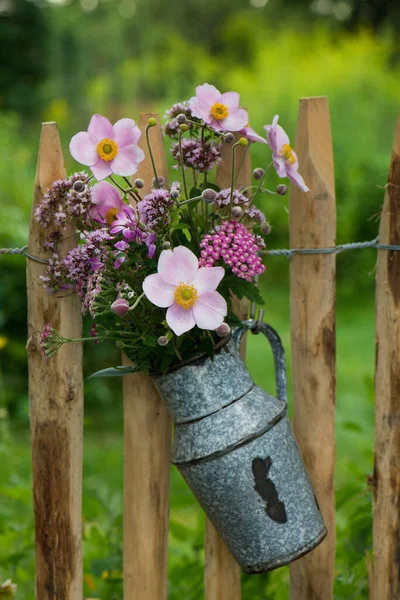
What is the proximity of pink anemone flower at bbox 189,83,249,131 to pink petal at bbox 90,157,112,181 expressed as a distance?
18 centimetres

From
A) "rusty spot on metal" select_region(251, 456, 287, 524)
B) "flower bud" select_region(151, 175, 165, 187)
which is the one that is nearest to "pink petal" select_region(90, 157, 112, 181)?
"flower bud" select_region(151, 175, 165, 187)

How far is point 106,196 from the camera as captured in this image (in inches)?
55.6

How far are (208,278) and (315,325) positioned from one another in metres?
0.45

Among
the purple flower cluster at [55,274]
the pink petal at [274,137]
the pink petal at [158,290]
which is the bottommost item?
the pink petal at [158,290]

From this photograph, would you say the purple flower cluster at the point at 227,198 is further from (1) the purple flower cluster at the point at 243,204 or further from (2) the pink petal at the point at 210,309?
(2) the pink petal at the point at 210,309

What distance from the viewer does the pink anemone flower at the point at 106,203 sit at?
141 cm

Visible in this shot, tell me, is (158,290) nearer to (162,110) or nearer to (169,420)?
(169,420)

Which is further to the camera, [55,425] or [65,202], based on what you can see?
[55,425]

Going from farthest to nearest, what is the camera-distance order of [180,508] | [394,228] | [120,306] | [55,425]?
[180,508] → [394,228] → [55,425] → [120,306]

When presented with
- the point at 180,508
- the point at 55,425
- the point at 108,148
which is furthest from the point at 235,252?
the point at 180,508

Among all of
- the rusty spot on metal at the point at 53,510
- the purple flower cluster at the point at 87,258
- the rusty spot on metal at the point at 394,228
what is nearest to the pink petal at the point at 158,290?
the purple flower cluster at the point at 87,258

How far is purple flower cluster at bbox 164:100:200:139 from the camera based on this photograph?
1448 millimetres

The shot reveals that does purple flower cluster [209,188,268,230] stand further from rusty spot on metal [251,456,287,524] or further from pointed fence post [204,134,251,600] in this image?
rusty spot on metal [251,456,287,524]

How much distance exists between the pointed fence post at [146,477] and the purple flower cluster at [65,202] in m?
0.23
